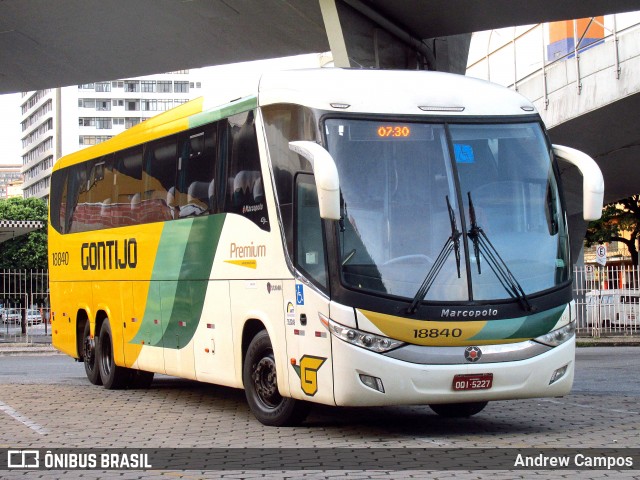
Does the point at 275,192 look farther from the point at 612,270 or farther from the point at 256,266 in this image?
the point at 612,270

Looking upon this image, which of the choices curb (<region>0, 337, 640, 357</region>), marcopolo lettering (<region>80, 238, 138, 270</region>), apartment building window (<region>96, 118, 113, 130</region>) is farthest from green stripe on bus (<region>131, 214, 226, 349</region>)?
apartment building window (<region>96, 118, 113, 130</region>)

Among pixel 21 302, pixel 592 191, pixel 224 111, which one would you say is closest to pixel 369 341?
pixel 592 191

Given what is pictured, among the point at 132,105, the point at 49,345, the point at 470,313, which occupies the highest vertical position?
the point at 132,105

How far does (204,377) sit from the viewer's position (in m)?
13.1

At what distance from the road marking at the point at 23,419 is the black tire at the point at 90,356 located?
122 inches

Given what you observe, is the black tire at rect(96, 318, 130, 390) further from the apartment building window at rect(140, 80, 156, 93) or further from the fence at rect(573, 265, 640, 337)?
the apartment building window at rect(140, 80, 156, 93)

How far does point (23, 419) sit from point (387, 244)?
4.73 meters

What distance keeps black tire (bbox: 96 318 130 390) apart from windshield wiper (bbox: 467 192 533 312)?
7.59 metres

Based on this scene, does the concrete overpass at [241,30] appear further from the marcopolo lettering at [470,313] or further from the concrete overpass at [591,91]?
the marcopolo lettering at [470,313]

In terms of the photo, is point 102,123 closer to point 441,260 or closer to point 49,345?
point 49,345

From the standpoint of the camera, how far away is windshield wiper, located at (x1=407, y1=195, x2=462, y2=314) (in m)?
10.1

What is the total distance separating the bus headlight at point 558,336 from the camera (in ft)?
34.6

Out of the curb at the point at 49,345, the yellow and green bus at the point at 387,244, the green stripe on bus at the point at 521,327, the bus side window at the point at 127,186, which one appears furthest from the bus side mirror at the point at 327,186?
the curb at the point at 49,345

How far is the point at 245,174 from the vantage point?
39.1 feet
